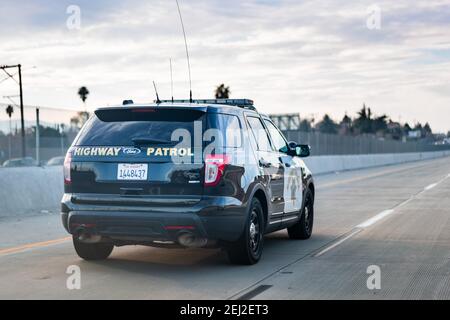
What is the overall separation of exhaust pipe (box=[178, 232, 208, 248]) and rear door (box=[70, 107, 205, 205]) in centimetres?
34

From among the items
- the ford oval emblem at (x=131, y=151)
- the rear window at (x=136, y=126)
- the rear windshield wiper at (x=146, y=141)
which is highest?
the rear window at (x=136, y=126)

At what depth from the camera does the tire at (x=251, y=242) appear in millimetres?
9375

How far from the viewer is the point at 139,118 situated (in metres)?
9.20

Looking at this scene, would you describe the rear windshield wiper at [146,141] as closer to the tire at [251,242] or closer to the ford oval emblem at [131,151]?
the ford oval emblem at [131,151]

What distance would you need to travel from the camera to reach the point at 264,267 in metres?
9.53

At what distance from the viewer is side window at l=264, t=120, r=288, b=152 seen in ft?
36.9

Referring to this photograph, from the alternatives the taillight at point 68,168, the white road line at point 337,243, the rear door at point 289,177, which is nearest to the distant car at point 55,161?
the white road line at point 337,243

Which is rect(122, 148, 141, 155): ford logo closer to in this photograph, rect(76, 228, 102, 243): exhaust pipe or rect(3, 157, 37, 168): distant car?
rect(76, 228, 102, 243): exhaust pipe

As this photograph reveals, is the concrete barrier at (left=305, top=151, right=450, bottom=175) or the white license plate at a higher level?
the white license plate

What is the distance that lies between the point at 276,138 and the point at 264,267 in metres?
2.45

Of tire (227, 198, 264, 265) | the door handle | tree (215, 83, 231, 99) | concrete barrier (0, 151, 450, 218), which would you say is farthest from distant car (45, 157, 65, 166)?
tree (215, 83, 231, 99)

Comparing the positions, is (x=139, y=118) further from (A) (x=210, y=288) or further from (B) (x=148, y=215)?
(A) (x=210, y=288)

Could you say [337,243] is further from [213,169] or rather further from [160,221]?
[160,221]

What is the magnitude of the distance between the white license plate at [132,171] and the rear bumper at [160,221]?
1.06ft
